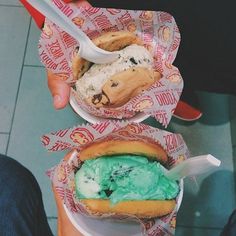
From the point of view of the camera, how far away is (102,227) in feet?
2.48

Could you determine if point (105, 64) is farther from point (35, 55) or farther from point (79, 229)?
point (35, 55)

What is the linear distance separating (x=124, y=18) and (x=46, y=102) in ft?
2.29

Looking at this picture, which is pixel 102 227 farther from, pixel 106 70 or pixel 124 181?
pixel 106 70

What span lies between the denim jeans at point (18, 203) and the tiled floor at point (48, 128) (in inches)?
17.2

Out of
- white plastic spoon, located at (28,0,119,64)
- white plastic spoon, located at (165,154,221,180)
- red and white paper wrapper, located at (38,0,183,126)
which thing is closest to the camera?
white plastic spoon, located at (165,154,221,180)

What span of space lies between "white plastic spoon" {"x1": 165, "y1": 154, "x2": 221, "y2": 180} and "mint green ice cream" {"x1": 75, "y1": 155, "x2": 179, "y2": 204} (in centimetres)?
4

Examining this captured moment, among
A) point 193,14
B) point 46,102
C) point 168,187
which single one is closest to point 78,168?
point 168,187

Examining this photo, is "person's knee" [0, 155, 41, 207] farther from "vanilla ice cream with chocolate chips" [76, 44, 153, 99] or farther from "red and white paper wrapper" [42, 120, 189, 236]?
"vanilla ice cream with chocolate chips" [76, 44, 153, 99]

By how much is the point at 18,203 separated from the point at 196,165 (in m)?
0.39

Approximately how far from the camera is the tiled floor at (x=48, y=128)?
1281 millimetres

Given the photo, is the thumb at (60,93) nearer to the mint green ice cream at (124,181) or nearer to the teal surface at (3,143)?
the mint green ice cream at (124,181)

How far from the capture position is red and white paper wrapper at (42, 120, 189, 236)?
2.28 ft

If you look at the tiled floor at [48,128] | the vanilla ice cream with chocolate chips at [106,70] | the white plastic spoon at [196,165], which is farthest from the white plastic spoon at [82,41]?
Result: the tiled floor at [48,128]

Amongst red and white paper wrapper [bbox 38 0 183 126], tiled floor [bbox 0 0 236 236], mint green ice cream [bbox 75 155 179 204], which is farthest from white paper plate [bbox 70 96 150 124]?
tiled floor [bbox 0 0 236 236]
